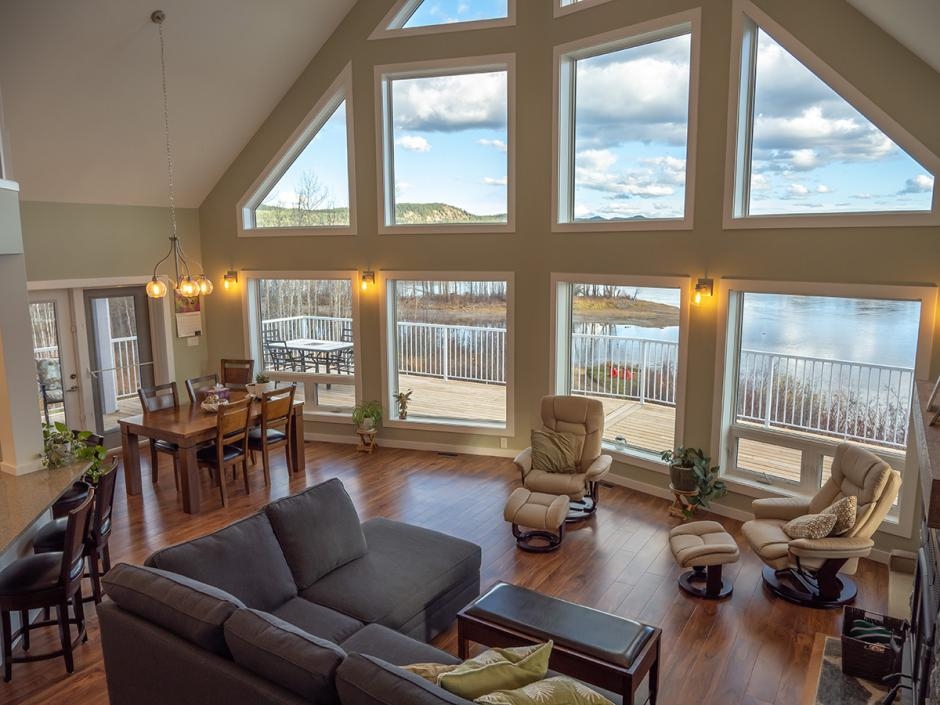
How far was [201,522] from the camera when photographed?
21.2 ft

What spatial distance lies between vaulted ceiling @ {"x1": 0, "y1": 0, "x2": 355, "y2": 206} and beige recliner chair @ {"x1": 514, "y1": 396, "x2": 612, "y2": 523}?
16.7 feet

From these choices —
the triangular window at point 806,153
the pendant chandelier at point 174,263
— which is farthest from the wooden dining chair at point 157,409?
the triangular window at point 806,153

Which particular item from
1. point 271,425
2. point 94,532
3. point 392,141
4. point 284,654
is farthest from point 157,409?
point 284,654

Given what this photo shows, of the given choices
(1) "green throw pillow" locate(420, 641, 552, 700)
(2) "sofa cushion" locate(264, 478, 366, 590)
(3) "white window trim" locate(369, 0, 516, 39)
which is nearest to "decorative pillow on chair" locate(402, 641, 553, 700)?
(1) "green throw pillow" locate(420, 641, 552, 700)

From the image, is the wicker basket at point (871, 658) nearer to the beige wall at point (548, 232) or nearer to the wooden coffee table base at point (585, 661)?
the wooden coffee table base at point (585, 661)

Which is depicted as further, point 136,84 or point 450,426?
point 450,426

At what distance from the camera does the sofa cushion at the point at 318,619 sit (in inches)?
145

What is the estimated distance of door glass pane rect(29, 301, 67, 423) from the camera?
25.8ft

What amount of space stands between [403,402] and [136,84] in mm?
4597

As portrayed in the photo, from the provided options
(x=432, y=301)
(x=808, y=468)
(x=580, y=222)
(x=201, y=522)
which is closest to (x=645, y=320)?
(x=580, y=222)

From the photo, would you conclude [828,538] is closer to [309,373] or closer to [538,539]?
[538,539]

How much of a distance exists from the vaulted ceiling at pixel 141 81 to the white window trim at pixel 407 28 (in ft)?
1.68

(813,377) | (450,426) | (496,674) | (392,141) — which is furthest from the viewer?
(450,426)

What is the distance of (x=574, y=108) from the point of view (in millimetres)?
7297
